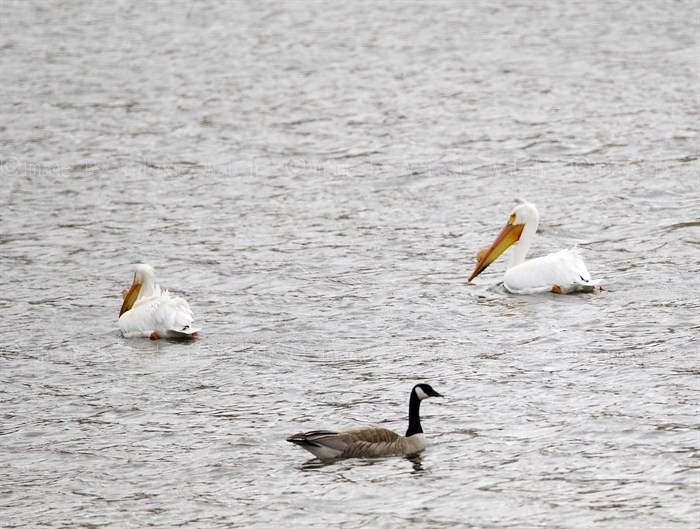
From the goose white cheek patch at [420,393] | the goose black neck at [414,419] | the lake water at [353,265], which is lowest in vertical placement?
the lake water at [353,265]

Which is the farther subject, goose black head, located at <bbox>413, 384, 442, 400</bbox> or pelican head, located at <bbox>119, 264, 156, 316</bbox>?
pelican head, located at <bbox>119, 264, 156, 316</bbox>

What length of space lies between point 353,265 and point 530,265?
218cm

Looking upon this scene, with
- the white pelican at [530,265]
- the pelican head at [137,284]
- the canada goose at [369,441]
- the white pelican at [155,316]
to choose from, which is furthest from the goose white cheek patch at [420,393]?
the pelican head at [137,284]

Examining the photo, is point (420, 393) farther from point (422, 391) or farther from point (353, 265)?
point (353, 265)

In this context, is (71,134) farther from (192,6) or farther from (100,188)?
(192,6)

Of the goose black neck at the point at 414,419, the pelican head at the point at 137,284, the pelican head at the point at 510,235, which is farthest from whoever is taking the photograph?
the pelican head at the point at 510,235

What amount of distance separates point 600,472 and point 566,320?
3745 millimetres

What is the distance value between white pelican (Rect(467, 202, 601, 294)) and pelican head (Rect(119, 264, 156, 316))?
10.7 feet

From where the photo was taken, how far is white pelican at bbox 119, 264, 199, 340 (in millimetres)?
12656

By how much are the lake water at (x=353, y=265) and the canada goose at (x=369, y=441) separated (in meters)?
0.11

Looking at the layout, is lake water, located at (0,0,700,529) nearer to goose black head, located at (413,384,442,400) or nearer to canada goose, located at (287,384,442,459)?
canada goose, located at (287,384,442,459)

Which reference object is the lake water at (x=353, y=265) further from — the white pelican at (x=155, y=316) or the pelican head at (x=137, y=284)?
the pelican head at (x=137, y=284)

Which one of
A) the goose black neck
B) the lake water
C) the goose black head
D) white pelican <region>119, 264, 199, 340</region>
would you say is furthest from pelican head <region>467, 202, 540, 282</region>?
the goose black neck

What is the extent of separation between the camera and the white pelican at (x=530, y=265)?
43.6 feet
